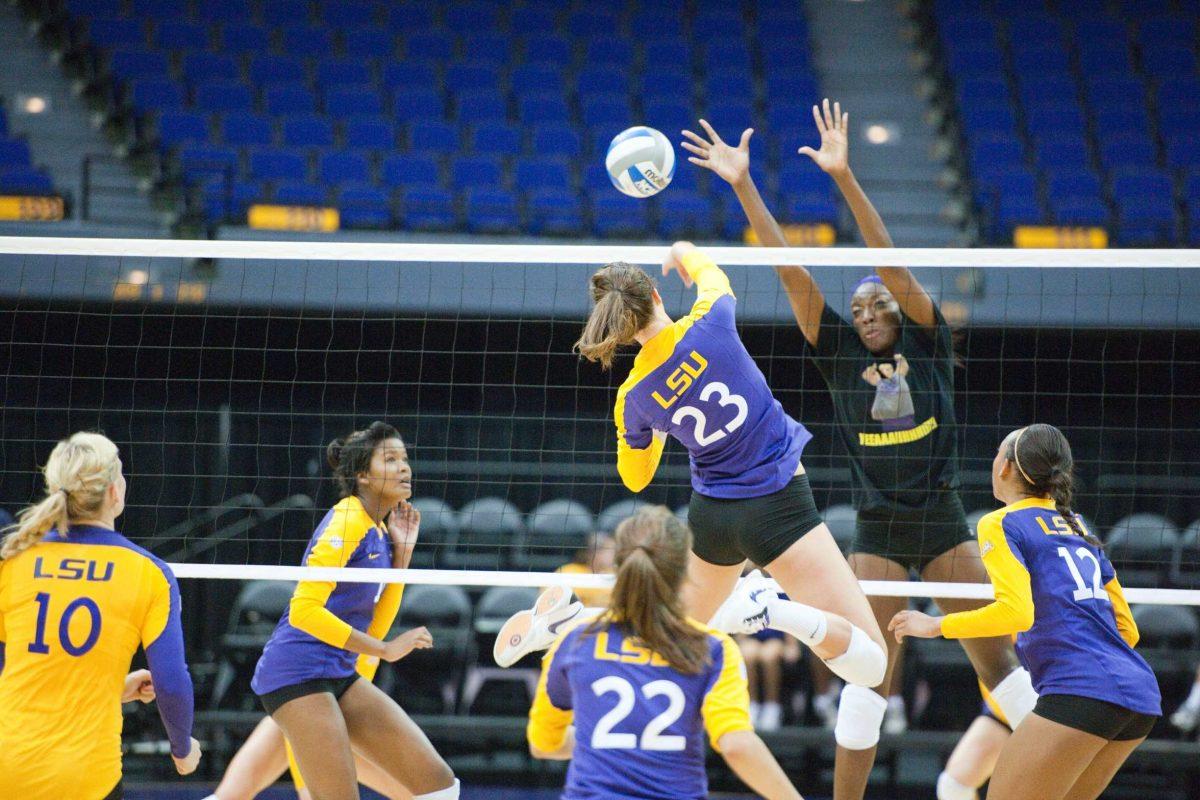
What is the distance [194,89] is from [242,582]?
18.4 feet

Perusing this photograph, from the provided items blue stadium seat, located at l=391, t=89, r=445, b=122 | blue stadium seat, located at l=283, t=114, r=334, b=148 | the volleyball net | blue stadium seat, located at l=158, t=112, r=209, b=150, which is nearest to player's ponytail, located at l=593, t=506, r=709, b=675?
the volleyball net

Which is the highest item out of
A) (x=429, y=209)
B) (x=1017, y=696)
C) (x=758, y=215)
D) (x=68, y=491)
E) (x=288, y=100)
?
(x=288, y=100)

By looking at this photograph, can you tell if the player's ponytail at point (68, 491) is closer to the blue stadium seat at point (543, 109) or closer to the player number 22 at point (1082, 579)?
the player number 22 at point (1082, 579)

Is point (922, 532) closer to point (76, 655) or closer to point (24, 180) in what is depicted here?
point (76, 655)

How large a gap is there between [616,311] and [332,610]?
194cm

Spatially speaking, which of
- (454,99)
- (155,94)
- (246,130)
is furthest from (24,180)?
(454,99)

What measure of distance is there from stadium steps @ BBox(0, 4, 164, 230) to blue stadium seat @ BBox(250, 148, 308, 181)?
3.53 feet

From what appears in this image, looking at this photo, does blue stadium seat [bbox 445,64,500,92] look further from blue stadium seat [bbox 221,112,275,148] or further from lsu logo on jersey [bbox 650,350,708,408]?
lsu logo on jersey [bbox 650,350,708,408]

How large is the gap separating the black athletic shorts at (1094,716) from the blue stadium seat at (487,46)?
440 inches

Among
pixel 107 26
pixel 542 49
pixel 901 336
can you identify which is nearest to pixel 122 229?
pixel 107 26

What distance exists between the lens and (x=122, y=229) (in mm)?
10469

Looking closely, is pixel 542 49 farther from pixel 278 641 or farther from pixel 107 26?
pixel 278 641

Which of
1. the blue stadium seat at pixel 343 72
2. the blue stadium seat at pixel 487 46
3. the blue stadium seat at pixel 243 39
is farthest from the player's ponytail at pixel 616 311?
the blue stadium seat at pixel 243 39

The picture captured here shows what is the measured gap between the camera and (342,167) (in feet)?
40.2
